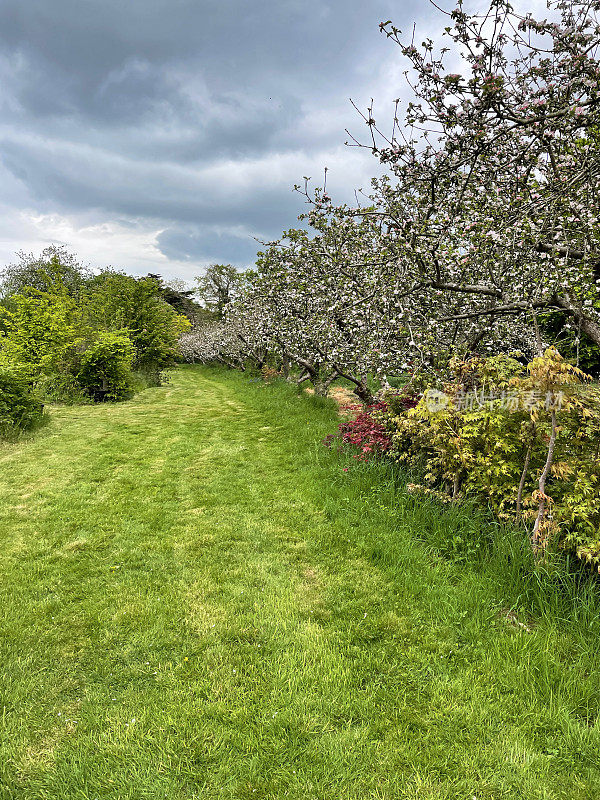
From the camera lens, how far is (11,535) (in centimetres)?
521

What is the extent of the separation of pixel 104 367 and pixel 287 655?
1470 centimetres

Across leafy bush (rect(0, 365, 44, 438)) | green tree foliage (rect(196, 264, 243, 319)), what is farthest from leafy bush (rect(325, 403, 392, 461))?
green tree foliage (rect(196, 264, 243, 319))

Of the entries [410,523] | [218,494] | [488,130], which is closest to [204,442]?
[218,494]

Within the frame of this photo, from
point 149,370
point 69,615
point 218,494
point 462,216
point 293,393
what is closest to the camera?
point 69,615

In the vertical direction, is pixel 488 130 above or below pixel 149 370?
above

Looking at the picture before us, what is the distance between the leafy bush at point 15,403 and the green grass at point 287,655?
400 cm

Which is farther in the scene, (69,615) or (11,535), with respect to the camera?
(11,535)

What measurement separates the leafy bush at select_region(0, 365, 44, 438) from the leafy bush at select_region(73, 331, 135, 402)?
4780 mm

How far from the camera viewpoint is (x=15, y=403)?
9.80m

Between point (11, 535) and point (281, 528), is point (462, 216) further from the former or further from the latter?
point (11, 535)

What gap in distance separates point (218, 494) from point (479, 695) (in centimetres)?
461

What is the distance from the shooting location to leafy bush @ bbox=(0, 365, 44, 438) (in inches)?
367

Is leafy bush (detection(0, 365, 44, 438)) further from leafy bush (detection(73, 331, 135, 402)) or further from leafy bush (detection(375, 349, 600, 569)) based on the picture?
leafy bush (detection(375, 349, 600, 569))

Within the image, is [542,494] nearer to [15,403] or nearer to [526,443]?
[526,443]
